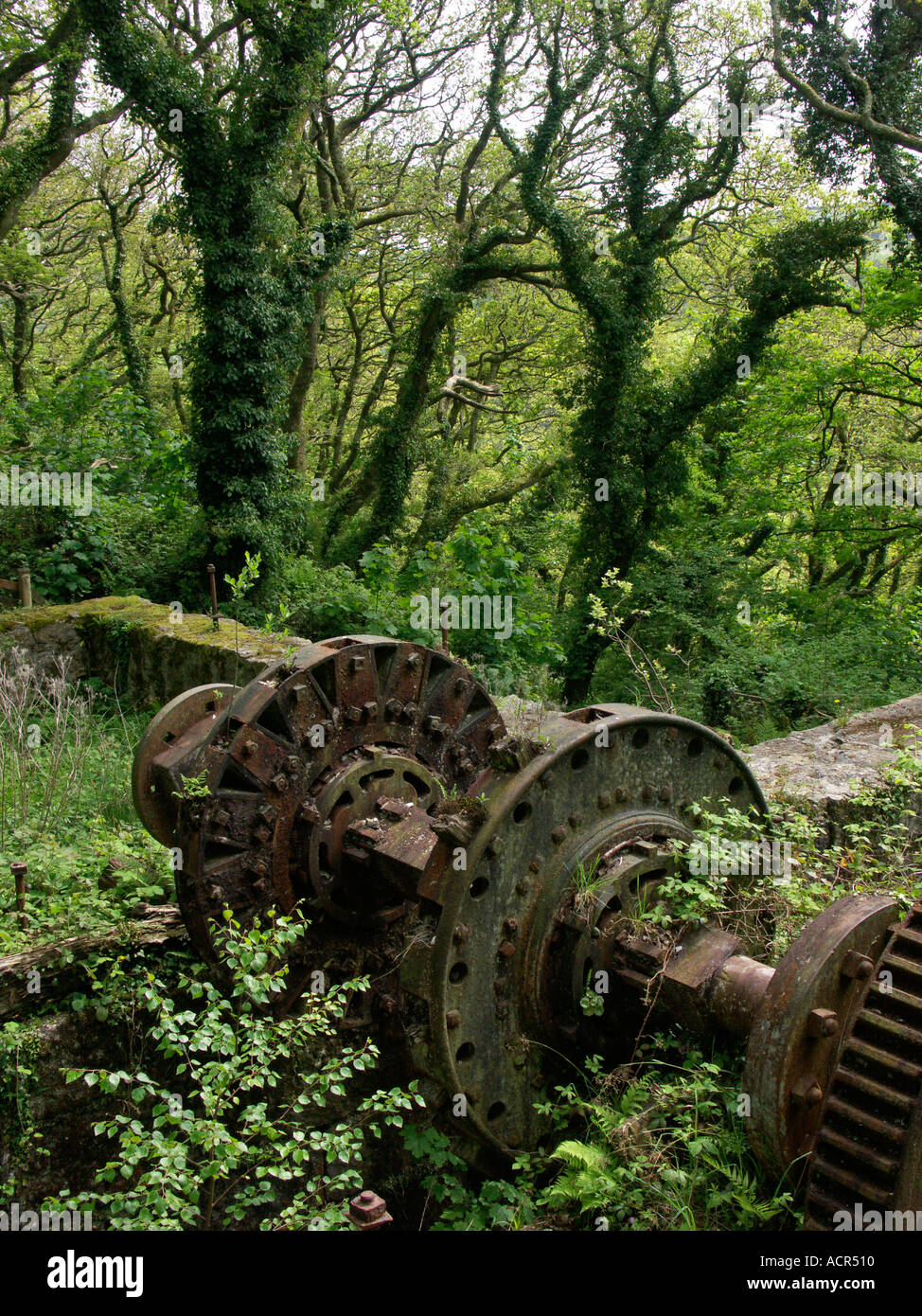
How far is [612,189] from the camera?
16.5 m

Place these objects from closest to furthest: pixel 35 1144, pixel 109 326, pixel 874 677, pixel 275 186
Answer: pixel 35 1144, pixel 874 677, pixel 275 186, pixel 109 326

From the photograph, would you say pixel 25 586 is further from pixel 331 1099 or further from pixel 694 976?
pixel 694 976

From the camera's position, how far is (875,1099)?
198cm

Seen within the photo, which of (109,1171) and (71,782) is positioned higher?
(71,782)

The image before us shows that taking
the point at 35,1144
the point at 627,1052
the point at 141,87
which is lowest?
the point at 35,1144

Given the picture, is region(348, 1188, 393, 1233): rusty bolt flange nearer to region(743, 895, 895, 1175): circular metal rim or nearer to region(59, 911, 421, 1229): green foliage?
region(59, 911, 421, 1229): green foliage

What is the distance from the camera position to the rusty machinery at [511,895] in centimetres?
210

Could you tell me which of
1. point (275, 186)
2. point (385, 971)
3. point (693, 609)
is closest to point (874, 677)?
point (693, 609)

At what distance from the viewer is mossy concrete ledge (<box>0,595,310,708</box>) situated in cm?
783

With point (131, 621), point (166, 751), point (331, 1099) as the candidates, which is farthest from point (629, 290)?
point (331, 1099)

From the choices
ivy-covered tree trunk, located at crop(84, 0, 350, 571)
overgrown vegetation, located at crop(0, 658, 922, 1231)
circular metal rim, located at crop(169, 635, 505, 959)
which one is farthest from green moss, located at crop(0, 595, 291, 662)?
circular metal rim, located at crop(169, 635, 505, 959)

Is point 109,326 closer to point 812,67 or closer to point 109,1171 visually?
point 812,67

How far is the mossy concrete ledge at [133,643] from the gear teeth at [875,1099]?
232 inches

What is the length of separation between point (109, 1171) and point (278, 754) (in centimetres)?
146
